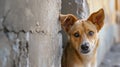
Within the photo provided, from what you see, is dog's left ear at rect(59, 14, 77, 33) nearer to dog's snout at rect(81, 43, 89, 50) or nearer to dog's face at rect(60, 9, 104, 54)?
dog's face at rect(60, 9, 104, 54)

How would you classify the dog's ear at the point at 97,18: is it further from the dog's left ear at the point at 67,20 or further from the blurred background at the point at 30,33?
the blurred background at the point at 30,33

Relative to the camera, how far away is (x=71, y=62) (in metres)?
5.59

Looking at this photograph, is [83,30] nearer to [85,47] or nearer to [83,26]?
[83,26]

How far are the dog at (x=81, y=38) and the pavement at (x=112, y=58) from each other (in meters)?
3.66

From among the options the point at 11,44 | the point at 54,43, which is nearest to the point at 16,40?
the point at 11,44

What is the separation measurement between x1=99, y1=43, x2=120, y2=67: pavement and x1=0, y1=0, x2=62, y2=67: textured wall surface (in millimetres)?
4501

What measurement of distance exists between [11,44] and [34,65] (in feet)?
1.39

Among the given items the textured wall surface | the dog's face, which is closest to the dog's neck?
the dog's face

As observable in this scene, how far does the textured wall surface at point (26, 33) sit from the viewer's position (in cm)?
437

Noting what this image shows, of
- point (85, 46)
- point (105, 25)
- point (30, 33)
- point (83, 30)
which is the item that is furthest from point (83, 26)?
point (105, 25)

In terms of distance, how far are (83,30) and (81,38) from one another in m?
0.13

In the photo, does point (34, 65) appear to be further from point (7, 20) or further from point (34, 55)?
point (7, 20)


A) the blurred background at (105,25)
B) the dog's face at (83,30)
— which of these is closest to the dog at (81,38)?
the dog's face at (83,30)

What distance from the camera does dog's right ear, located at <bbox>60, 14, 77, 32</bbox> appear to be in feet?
17.6
